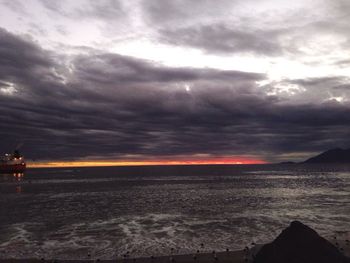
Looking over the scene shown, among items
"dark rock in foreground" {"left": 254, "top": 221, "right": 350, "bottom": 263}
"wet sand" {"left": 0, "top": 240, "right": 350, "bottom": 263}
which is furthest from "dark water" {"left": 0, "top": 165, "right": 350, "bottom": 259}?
"dark rock in foreground" {"left": 254, "top": 221, "right": 350, "bottom": 263}

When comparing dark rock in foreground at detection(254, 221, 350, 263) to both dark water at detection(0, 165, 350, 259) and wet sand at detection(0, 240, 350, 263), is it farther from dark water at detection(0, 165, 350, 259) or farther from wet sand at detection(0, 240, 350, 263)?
dark water at detection(0, 165, 350, 259)

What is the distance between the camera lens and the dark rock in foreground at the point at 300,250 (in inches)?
742

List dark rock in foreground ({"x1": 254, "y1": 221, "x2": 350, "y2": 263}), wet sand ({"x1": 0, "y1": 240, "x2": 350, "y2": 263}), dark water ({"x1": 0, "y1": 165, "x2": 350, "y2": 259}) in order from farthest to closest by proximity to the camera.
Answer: dark water ({"x1": 0, "y1": 165, "x2": 350, "y2": 259}) < wet sand ({"x1": 0, "y1": 240, "x2": 350, "y2": 263}) < dark rock in foreground ({"x1": 254, "y1": 221, "x2": 350, "y2": 263})

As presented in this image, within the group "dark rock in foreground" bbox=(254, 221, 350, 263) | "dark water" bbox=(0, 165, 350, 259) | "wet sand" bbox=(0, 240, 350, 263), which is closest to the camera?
"dark rock in foreground" bbox=(254, 221, 350, 263)

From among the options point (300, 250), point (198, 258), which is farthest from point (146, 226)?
point (300, 250)

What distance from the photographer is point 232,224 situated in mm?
47969

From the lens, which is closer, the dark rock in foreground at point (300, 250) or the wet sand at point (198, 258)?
the dark rock in foreground at point (300, 250)

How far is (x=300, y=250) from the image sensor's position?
63.9ft

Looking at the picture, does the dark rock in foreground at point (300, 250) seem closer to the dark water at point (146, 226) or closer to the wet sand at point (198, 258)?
the wet sand at point (198, 258)

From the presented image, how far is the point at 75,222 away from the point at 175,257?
84.1 feet

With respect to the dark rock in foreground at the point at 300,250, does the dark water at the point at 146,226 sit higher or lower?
lower

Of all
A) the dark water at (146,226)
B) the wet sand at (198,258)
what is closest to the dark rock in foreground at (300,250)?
the wet sand at (198,258)

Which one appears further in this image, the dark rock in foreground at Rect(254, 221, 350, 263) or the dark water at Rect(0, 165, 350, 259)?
the dark water at Rect(0, 165, 350, 259)

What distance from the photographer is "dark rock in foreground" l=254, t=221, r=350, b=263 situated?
742 inches
